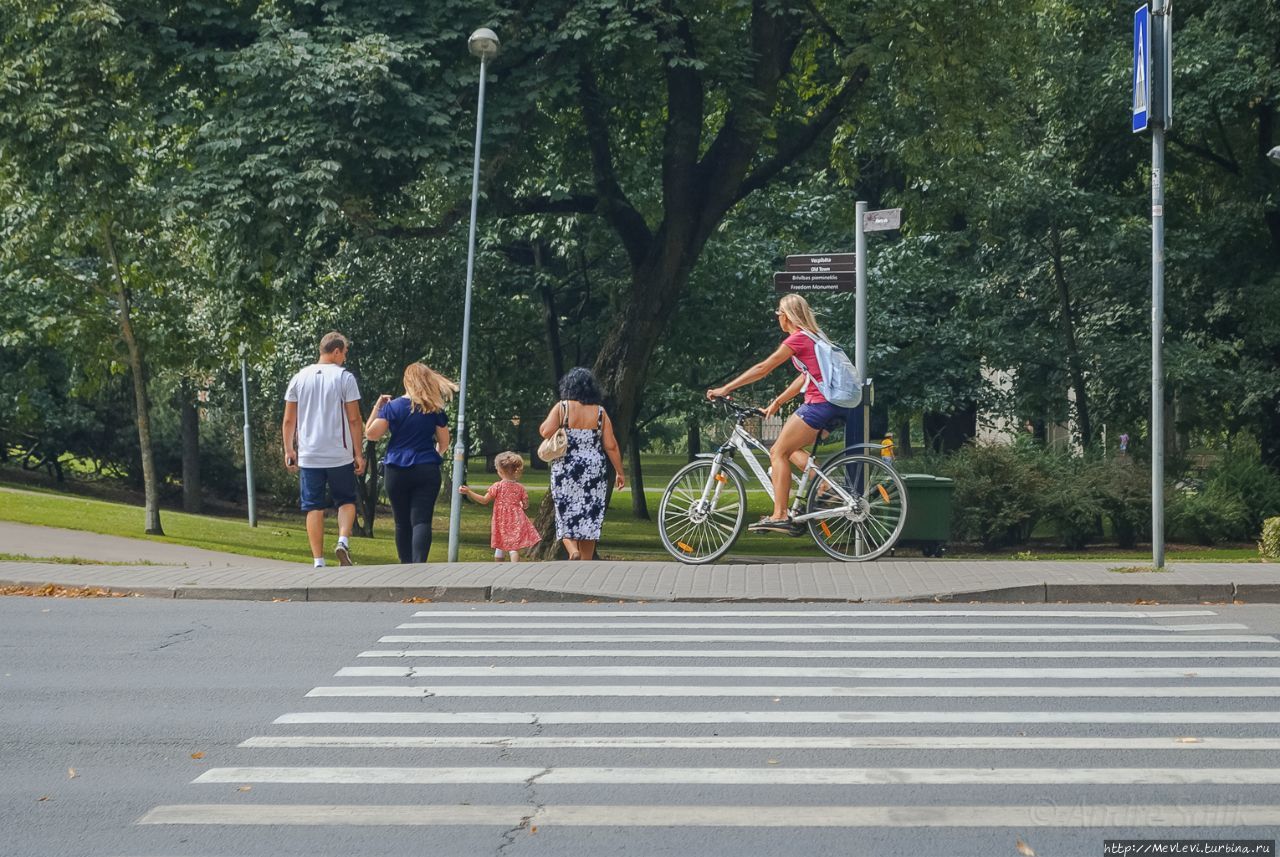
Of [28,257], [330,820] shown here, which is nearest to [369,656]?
[330,820]

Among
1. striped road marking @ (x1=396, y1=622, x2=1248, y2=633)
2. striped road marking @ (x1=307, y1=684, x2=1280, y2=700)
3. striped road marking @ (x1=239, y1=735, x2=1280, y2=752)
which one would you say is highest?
striped road marking @ (x1=396, y1=622, x2=1248, y2=633)

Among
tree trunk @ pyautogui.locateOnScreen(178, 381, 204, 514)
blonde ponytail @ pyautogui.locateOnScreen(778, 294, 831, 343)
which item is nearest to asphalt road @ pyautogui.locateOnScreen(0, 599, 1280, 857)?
blonde ponytail @ pyautogui.locateOnScreen(778, 294, 831, 343)

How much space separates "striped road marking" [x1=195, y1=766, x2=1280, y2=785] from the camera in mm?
5777

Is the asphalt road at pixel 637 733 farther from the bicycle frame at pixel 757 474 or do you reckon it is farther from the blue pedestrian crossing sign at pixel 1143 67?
the blue pedestrian crossing sign at pixel 1143 67

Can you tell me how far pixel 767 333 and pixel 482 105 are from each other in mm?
14765

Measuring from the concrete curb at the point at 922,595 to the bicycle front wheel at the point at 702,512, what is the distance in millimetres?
1785

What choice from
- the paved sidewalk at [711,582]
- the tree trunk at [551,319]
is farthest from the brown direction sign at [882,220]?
the tree trunk at [551,319]

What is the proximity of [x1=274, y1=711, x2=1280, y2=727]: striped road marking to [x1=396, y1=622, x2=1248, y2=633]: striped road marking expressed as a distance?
98.2 inches

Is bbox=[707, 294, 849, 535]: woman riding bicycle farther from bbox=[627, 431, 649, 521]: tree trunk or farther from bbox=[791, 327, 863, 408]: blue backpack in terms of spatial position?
bbox=[627, 431, 649, 521]: tree trunk

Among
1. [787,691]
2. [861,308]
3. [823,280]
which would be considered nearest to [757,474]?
[823,280]

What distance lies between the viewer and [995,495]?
2253 cm

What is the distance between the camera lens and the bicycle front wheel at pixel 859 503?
41.1ft

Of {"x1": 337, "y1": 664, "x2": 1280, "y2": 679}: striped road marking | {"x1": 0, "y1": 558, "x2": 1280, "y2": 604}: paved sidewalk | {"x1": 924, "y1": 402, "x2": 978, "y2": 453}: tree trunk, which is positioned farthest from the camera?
{"x1": 924, "y1": 402, "x2": 978, "y2": 453}: tree trunk

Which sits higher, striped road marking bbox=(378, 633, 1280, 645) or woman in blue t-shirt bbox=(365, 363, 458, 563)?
woman in blue t-shirt bbox=(365, 363, 458, 563)
